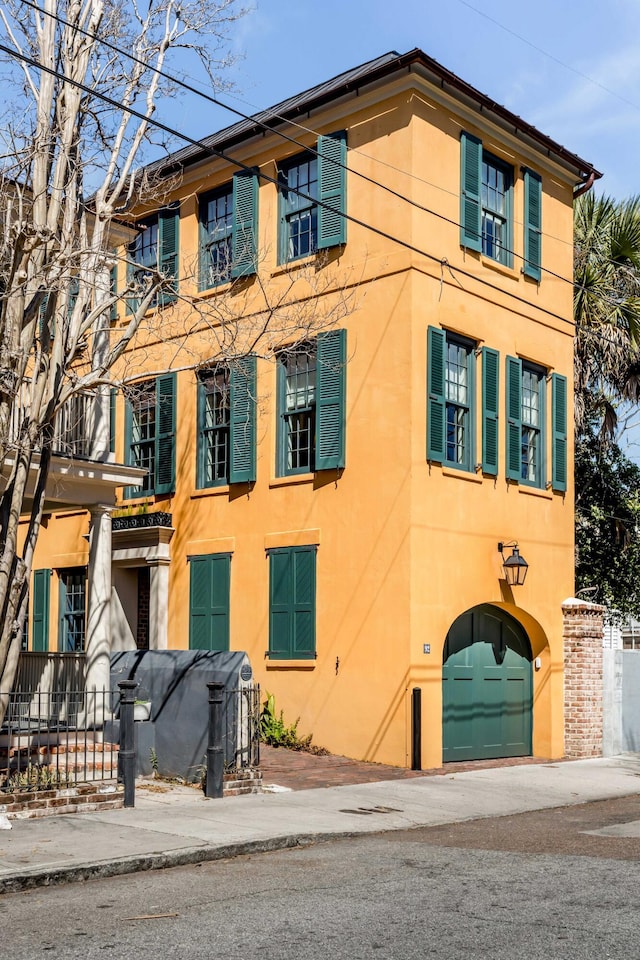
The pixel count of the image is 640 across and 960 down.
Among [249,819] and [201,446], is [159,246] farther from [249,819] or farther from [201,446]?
[249,819]

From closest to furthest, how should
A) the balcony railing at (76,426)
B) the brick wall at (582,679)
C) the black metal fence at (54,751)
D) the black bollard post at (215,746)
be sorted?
the black metal fence at (54,751) → the black bollard post at (215,746) → the balcony railing at (76,426) → the brick wall at (582,679)

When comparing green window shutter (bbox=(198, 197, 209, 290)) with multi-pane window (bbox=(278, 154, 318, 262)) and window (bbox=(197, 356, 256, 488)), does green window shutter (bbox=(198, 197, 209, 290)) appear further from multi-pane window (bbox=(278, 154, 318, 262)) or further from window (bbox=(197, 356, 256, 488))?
window (bbox=(197, 356, 256, 488))

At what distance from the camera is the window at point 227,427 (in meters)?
18.2

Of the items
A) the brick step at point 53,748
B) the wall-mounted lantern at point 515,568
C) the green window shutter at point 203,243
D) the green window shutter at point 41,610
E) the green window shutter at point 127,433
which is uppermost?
the green window shutter at point 203,243

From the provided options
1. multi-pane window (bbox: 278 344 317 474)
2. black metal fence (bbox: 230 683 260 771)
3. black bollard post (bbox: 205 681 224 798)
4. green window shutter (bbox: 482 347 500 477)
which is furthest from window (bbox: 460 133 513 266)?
black bollard post (bbox: 205 681 224 798)

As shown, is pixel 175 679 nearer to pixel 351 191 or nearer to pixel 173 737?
pixel 173 737

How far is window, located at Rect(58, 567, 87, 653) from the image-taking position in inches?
800

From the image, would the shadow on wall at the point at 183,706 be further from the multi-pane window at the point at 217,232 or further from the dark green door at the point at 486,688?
the multi-pane window at the point at 217,232

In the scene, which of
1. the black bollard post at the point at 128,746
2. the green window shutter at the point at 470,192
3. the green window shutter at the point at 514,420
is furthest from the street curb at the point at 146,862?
the green window shutter at the point at 470,192

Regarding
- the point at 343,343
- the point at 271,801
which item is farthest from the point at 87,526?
the point at 271,801

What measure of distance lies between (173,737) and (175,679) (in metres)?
0.72

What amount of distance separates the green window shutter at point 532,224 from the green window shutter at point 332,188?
3212 millimetres

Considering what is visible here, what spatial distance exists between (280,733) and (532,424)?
21.0 ft

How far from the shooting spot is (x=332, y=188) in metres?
17.5
